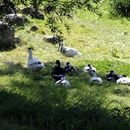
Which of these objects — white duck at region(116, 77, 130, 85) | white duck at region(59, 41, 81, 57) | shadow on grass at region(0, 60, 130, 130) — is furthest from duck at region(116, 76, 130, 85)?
shadow on grass at region(0, 60, 130, 130)

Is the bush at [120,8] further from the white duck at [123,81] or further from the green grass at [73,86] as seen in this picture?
the white duck at [123,81]

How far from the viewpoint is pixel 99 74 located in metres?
22.0

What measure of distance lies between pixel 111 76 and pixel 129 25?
1469cm

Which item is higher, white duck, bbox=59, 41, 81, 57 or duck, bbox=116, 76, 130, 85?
duck, bbox=116, 76, 130, 85

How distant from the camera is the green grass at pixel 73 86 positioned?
957 centimetres

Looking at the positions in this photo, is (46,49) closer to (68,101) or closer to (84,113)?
(68,101)

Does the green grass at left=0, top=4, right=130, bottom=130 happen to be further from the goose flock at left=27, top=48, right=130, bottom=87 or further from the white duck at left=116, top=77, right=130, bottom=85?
the white duck at left=116, top=77, right=130, bottom=85

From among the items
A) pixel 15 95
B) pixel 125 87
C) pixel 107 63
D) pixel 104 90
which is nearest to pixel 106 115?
pixel 15 95

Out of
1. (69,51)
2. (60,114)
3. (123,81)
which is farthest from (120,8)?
(60,114)

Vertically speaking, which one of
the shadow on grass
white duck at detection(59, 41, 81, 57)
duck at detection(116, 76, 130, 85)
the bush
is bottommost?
the bush

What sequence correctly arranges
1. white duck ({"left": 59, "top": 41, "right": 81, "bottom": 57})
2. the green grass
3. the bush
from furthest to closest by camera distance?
the bush → white duck ({"left": 59, "top": 41, "right": 81, "bottom": 57}) → the green grass

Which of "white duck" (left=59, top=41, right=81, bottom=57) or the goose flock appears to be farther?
"white duck" (left=59, top=41, right=81, bottom=57)

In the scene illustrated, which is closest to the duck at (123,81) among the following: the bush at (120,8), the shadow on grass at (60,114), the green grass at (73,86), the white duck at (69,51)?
the green grass at (73,86)

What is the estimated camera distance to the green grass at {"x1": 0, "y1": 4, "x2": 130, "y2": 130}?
9570mm
